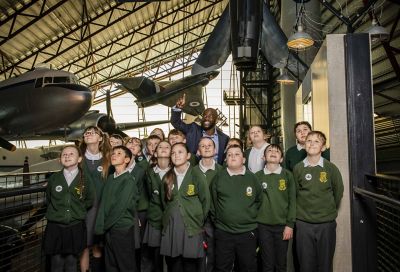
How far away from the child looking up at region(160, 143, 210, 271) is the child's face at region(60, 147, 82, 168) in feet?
2.76

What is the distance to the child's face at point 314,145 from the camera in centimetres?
314

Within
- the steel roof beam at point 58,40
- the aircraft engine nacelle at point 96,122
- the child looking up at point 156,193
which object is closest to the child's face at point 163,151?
the child looking up at point 156,193

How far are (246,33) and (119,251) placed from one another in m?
4.73

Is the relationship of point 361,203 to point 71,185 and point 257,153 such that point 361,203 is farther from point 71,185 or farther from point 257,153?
point 71,185

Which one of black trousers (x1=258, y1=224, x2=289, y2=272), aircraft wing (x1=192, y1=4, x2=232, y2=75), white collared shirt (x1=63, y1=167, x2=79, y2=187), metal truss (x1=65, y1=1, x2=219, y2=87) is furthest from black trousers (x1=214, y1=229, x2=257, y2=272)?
metal truss (x1=65, y1=1, x2=219, y2=87)

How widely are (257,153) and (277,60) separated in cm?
464

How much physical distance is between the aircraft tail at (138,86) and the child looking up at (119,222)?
12452mm

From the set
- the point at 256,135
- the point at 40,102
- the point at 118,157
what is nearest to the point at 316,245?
the point at 256,135

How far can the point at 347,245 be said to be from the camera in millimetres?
3271

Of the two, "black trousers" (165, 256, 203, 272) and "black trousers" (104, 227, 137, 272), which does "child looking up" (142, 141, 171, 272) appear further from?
"black trousers" (165, 256, 203, 272)

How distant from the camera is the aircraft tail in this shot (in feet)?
50.0

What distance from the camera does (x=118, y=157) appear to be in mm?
3150

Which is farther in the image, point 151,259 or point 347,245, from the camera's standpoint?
point 151,259

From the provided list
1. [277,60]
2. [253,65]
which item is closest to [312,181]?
[253,65]
